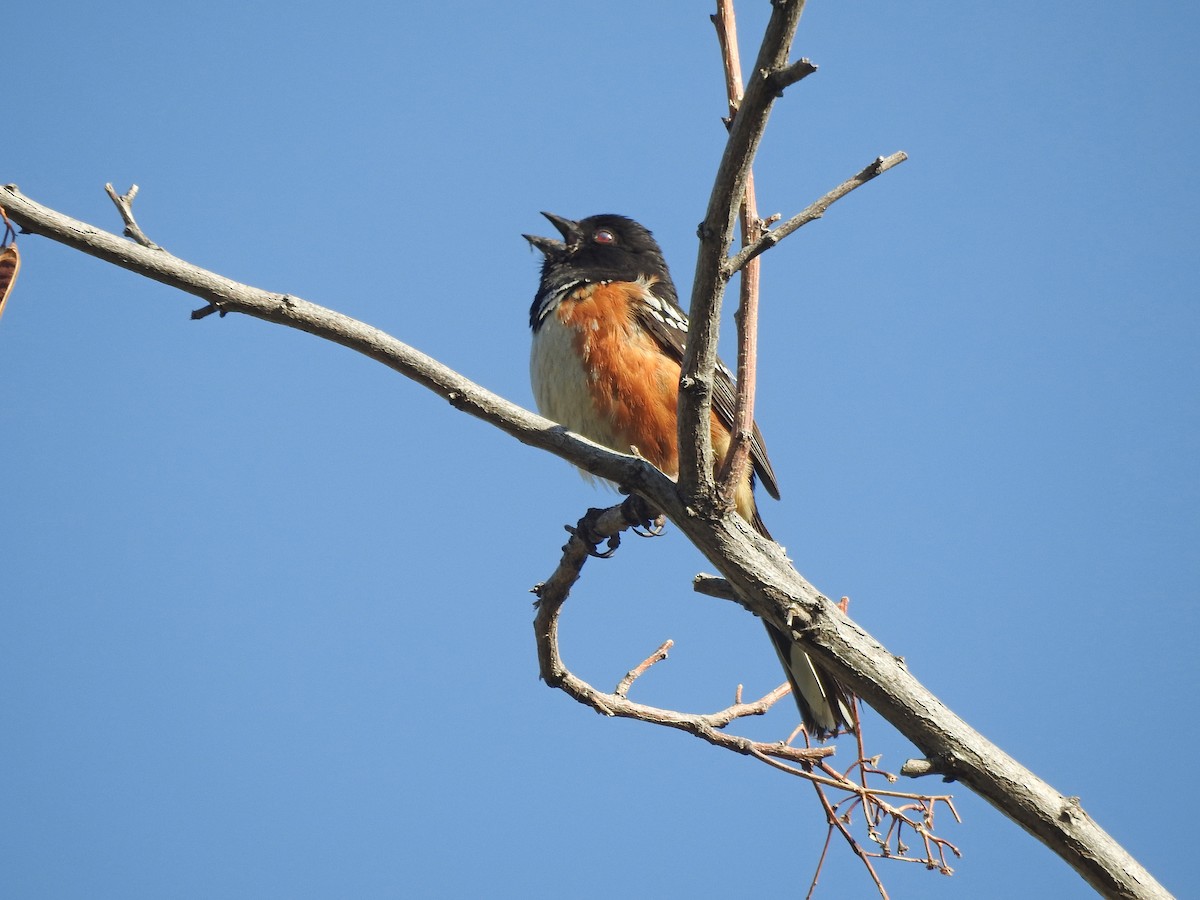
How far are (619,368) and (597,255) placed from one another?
4.40ft

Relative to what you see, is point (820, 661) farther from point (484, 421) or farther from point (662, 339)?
point (662, 339)

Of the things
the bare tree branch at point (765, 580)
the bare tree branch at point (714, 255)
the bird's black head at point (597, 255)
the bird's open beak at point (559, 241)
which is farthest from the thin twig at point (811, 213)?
the bird's open beak at point (559, 241)

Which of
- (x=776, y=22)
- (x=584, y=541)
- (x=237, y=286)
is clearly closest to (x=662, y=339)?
(x=584, y=541)

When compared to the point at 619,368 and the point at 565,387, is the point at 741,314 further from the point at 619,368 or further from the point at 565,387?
the point at 565,387

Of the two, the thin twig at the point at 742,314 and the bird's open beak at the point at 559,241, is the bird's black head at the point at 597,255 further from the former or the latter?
the thin twig at the point at 742,314

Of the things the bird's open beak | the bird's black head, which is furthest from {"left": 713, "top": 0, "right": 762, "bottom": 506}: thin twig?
the bird's open beak

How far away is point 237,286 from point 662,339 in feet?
8.89

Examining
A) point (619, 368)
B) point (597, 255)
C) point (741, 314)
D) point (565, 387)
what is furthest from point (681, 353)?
point (741, 314)

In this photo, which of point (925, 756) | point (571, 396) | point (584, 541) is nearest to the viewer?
point (925, 756)

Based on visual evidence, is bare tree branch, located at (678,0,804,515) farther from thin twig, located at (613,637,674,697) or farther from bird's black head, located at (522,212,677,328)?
bird's black head, located at (522,212,677,328)

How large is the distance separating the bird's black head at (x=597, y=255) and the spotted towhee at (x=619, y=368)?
0.02m

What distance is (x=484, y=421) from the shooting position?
3.12 meters

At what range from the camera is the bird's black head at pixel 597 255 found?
5.89 m

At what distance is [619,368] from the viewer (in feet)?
16.8
